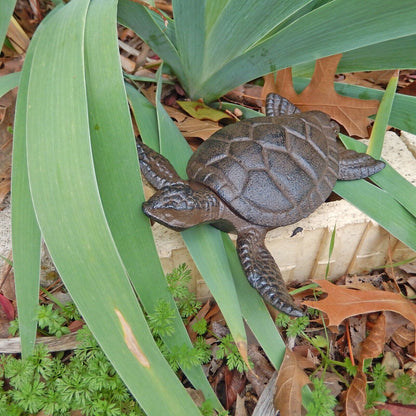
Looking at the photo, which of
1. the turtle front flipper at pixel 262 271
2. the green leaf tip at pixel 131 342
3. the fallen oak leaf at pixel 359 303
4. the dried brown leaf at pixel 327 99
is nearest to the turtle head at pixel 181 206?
the turtle front flipper at pixel 262 271

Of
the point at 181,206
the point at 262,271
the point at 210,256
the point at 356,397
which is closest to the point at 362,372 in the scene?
the point at 356,397

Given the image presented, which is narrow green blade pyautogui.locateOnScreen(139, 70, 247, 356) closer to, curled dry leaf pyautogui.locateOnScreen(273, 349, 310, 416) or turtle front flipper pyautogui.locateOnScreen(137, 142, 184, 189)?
turtle front flipper pyautogui.locateOnScreen(137, 142, 184, 189)

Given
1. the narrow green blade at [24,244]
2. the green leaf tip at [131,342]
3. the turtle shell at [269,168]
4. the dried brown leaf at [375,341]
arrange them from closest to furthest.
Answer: the green leaf tip at [131,342] → the narrow green blade at [24,244] → the turtle shell at [269,168] → the dried brown leaf at [375,341]

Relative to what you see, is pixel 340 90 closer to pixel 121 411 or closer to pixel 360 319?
pixel 360 319

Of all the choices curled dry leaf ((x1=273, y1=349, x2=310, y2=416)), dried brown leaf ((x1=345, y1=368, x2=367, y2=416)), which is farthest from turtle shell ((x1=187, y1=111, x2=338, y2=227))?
dried brown leaf ((x1=345, y1=368, x2=367, y2=416))

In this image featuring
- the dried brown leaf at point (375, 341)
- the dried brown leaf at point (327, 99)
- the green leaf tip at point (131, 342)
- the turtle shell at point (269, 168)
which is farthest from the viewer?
the dried brown leaf at point (327, 99)

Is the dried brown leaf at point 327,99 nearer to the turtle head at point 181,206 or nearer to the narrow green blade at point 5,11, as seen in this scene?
the turtle head at point 181,206

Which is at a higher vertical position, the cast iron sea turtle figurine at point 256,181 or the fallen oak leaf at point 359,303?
the cast iron sea turtle figurine at point 256,181
